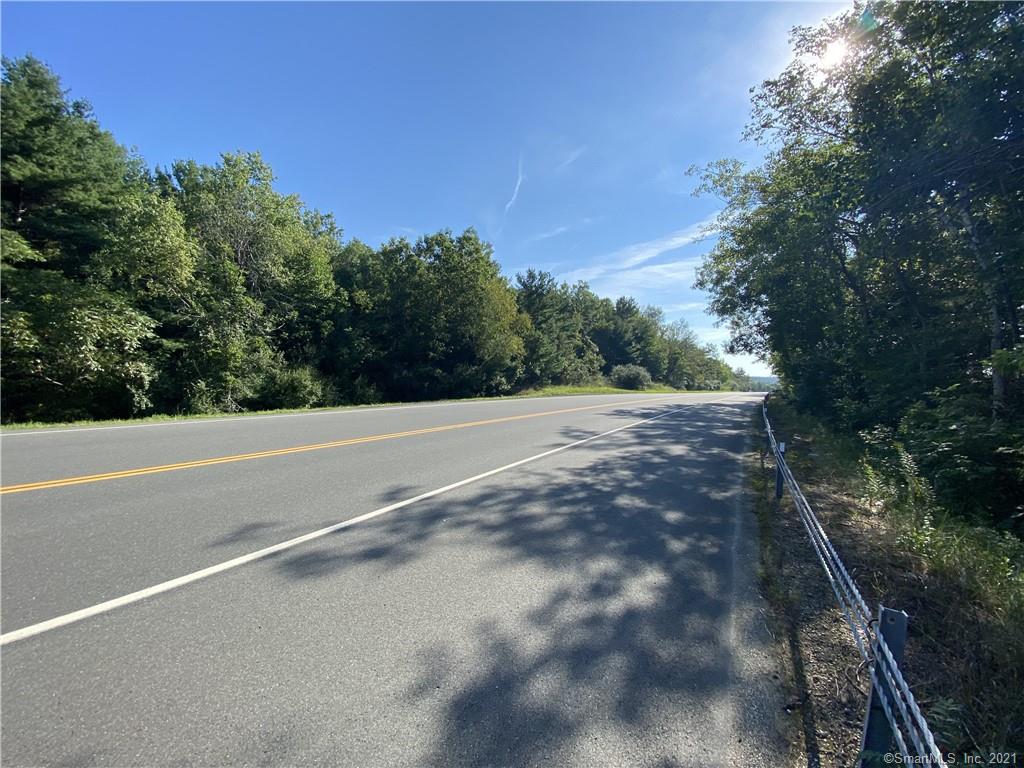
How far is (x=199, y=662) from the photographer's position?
2449mm

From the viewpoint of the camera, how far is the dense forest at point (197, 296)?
48.1 ft

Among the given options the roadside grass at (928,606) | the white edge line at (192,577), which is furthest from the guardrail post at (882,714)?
the white edge line at (192,577)

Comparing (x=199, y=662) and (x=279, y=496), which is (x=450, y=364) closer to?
(x=279, y=496)

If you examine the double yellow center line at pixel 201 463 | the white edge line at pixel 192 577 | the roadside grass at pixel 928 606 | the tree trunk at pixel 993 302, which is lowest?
the roadside grass at pixel 928 606

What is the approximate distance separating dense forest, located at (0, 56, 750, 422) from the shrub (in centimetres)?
2130

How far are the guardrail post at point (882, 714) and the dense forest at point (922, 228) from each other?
281 cm

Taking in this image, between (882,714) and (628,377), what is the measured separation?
52618mm

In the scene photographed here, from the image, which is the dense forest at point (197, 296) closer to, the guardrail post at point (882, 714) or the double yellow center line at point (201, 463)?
the double yellow center line at point (201, 463)

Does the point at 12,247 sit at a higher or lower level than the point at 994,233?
higher

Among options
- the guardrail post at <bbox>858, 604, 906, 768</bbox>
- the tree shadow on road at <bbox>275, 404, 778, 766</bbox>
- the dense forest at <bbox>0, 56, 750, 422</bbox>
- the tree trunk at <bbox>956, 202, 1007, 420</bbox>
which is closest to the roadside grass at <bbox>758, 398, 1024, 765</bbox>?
the guardrail post at <bbox>858, 604, 906, 768</bbox>

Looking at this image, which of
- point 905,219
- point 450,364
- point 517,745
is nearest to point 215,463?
point 517,745

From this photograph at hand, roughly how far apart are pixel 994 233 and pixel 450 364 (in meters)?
27.5

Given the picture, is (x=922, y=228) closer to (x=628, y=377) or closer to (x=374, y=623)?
(x=374, y=623)

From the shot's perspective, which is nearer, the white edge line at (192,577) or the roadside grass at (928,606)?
the roadside grass at (928,606)
